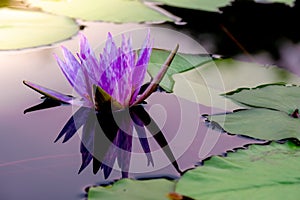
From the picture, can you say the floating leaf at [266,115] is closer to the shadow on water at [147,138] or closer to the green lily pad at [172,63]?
the shadow on water at [147,138]

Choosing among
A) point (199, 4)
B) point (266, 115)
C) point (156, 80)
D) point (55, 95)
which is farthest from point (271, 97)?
point (199, 4)

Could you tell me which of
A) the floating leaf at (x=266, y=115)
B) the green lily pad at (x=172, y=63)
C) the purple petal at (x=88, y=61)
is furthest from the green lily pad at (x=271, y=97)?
the purple petal at (x=88, y=61)

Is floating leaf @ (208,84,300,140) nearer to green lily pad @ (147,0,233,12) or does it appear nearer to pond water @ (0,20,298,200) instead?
pond water @ (0,20,298,200)

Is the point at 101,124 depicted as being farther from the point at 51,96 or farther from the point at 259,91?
the point at 259,91

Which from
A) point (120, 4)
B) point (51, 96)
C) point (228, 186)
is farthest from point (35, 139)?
point (120, 4)

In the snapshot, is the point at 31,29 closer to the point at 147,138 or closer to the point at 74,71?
the point at 74,71

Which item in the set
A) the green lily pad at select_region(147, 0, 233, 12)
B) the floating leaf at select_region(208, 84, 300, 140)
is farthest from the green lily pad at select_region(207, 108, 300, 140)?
the green lily pad at select_region(147, 0, 233, 12)

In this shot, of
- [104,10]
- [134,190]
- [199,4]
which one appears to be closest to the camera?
[134,190]
